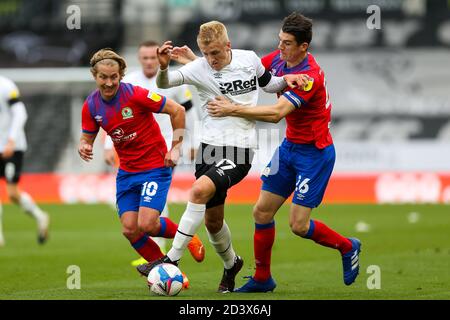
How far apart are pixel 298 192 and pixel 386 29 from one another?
20.7 meters

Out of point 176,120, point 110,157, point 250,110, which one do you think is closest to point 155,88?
point 110,157

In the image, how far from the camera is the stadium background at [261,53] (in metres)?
28.9

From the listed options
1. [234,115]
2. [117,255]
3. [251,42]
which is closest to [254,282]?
[234,115]

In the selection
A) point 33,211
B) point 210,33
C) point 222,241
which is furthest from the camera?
point 33,211

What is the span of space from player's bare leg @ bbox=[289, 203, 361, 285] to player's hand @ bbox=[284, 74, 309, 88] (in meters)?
1.19

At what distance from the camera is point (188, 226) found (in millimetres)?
8828

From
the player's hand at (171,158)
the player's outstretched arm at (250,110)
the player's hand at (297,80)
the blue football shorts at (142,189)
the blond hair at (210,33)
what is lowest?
the blue football shorts at (142,189)

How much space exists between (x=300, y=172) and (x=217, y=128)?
919 mm

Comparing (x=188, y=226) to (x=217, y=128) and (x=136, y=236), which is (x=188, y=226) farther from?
(x=217, y=128)

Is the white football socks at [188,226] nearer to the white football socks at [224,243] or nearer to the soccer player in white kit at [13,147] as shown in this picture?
the white football socks at [224,243]

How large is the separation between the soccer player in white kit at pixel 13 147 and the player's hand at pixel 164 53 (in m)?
6.07

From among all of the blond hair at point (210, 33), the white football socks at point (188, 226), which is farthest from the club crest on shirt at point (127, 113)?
the white football socks at point (188, 226)

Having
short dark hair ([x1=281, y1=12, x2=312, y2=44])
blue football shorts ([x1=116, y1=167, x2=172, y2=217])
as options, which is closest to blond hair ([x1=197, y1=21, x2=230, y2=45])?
short dark hair ([x1=281, y1=12, x2=312, y2=44])

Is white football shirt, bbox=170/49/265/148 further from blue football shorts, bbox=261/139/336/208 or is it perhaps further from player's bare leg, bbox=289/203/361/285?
player's bare leg, bbox=289/203/361/285
